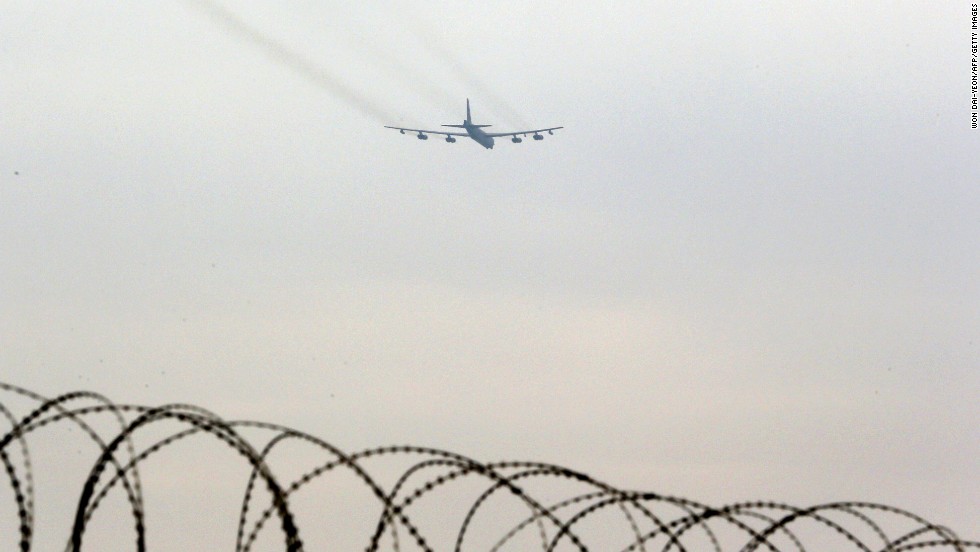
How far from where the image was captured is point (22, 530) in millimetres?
30594

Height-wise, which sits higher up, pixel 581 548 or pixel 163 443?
pixel 163 443

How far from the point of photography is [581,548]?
31969mm

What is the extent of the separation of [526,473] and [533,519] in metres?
1.10

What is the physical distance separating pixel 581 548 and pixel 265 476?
6351 mm

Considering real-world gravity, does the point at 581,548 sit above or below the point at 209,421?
below

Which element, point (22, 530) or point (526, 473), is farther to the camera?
point (526, 473)

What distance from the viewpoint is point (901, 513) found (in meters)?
32.2

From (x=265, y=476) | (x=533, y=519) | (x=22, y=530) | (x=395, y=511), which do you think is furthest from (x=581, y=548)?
(x=22, y=530)

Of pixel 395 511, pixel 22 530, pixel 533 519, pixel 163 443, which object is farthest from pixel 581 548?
pixel 22 530

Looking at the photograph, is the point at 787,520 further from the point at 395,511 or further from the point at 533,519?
the point at 395,511

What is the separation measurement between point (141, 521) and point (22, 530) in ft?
7.23

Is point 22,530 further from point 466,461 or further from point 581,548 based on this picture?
point 581,548


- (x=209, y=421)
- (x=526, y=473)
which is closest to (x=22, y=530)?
(x=209, y=421)

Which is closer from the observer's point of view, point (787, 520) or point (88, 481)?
point (88, 481)
